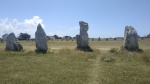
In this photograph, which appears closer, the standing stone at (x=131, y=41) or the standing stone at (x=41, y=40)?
the standing stone at (x=131, y=41)

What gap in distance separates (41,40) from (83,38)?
5.87m

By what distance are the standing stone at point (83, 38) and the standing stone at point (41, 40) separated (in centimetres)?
493

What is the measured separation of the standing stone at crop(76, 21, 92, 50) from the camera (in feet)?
112

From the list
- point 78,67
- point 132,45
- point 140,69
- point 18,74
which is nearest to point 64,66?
point 78,67

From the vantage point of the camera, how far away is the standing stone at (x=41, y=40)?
1219 inches

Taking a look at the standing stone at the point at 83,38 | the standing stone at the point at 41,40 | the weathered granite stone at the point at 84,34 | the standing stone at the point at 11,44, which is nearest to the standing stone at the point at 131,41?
the standing stone at the point at 83,38

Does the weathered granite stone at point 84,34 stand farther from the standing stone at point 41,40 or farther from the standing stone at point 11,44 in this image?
the standing stone at point 11,44

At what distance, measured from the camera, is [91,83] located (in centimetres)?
1423

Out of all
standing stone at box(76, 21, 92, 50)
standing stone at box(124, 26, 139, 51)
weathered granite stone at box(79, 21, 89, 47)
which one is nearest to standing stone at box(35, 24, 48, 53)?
standing stone at box(76, 21, 92, 50)

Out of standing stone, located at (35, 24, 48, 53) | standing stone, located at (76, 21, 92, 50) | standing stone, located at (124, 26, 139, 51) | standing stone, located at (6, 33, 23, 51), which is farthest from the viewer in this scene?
standing stone, located at (76, 21, 92, 50)

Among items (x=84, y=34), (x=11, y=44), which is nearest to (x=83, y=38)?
(x=84, y=34)

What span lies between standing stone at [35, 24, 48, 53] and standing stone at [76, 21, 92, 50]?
16.2 ft

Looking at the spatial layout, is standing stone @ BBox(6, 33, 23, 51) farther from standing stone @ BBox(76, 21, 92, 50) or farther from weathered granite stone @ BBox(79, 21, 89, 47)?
weathered granite stone @ BBox(79, 21, 89, 47)

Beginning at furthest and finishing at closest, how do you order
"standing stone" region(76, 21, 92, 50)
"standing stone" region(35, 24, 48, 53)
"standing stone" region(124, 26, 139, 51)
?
"standing stone" region(76, 21, 92, 50)
"standing stone" region(35, 24, 48, 53)
"standing stone" region(124, 26, 139, 51)
